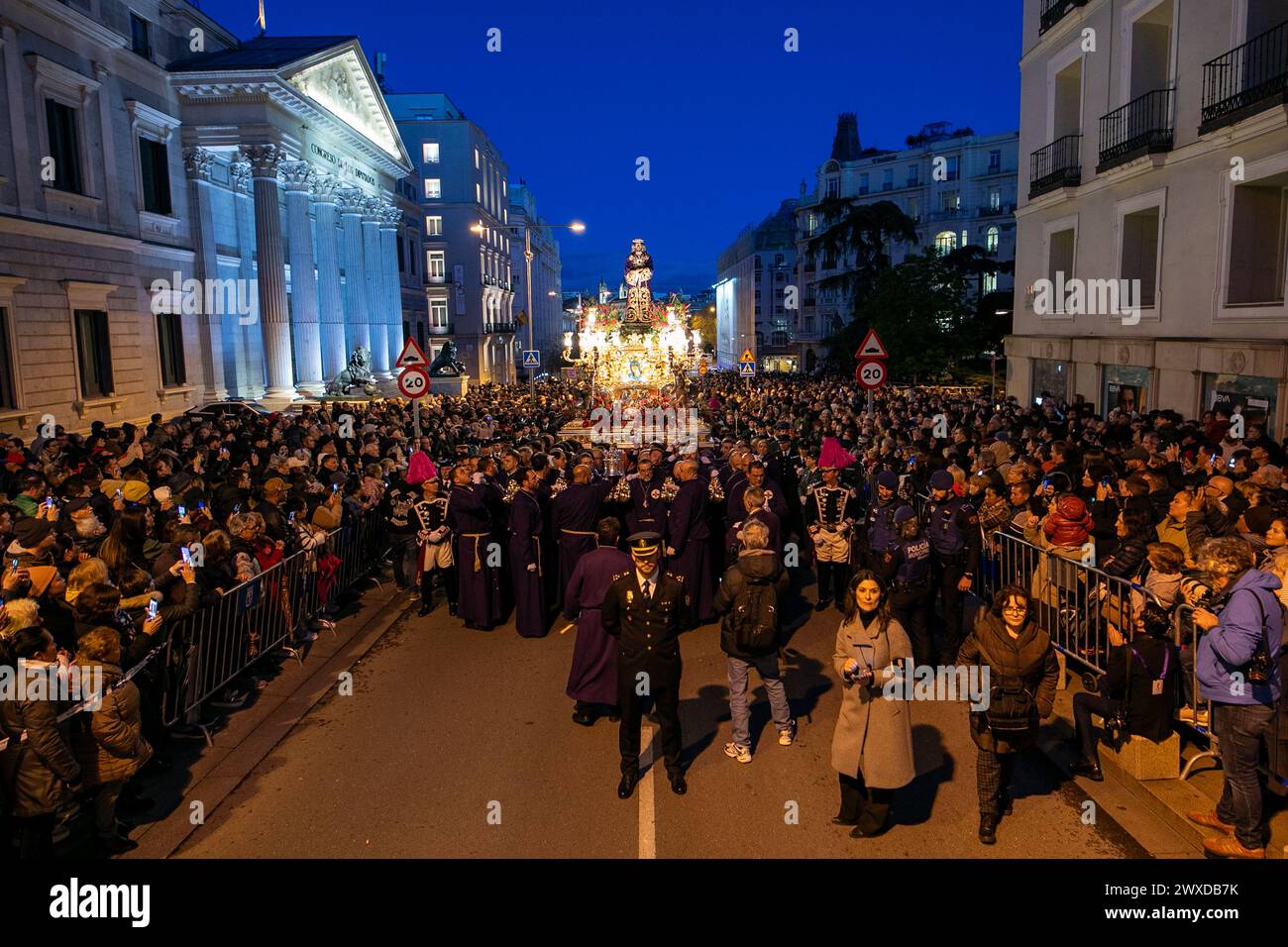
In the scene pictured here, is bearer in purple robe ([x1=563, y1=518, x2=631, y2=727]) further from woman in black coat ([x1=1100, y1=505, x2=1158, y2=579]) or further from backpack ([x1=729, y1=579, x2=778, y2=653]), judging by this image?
woman in black coat ([x1=1100, y1=505, x2=1158, y2=579])

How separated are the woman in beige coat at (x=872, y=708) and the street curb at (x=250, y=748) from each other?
4.34m

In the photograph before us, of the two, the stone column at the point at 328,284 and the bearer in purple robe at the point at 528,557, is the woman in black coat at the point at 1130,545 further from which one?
the stone column at the point at 328,284

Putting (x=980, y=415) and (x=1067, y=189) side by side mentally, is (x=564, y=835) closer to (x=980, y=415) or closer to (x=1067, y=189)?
(x=980, y=415)

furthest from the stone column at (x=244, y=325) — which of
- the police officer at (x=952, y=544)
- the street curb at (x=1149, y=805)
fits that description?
the street curb at (x=1149, y=805)

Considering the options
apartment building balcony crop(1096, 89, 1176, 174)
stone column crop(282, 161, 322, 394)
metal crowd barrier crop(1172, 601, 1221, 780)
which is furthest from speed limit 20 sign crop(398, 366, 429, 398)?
stone column crop(282, 161, 322, 394)

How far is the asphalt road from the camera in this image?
5.50m

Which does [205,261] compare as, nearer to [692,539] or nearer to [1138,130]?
[692,539]

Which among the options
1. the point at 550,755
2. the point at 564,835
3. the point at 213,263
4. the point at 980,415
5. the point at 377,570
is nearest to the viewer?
the point at 564,835

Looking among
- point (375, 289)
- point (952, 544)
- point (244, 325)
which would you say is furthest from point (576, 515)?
point (375, 289)

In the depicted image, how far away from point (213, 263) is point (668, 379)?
57.3 feet

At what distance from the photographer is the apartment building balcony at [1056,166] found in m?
19.8

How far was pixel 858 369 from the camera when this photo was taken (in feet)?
45.2

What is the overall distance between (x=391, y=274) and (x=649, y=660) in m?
44.2
